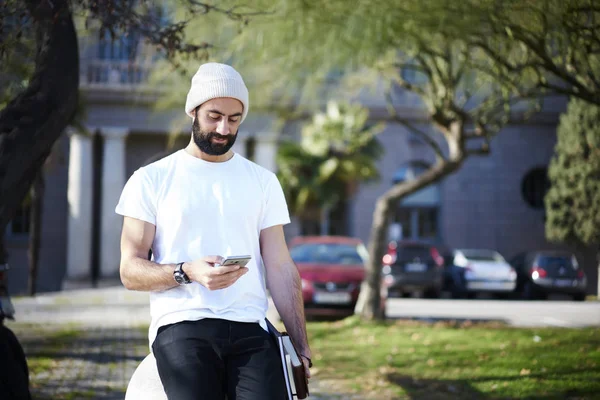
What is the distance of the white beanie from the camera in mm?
3625

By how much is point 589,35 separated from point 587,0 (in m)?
0.40

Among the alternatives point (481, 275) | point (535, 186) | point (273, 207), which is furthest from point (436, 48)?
point (535, 186)

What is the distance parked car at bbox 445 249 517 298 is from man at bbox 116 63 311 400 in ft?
78.3

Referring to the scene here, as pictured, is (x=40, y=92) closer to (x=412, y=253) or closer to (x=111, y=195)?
(x=412, y=253)

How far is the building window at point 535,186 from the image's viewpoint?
35.7 metres

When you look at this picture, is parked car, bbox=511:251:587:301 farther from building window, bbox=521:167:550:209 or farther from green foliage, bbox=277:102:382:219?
building window, bbox=521:167:550:209

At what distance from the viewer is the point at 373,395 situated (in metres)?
8.24

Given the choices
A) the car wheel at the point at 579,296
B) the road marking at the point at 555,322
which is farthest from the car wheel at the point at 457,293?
the road marking at the point at 555,322

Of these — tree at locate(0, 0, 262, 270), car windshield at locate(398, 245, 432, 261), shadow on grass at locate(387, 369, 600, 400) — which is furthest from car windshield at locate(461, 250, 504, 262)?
tree at locate(0, 0, 262, 270)

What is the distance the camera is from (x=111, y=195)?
30.9 metres

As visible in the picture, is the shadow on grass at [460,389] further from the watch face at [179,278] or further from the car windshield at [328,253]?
the car windshield at [328,253]

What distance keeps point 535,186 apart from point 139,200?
111ft

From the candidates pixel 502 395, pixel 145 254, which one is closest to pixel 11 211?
pixel 145 254

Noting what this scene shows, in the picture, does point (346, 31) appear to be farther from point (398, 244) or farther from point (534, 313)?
point (398, 244)
